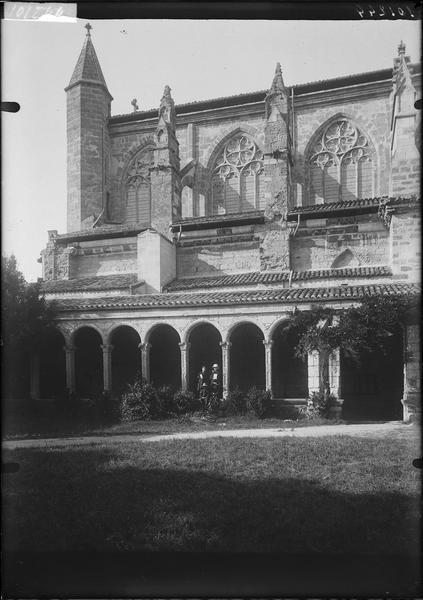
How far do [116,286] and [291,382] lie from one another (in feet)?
23.9

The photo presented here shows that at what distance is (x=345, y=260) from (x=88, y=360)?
1027 cm

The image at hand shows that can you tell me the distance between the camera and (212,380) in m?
14.8

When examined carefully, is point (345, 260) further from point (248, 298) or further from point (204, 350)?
point (204, 350)

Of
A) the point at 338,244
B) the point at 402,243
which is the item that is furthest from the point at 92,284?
the point at 402,243

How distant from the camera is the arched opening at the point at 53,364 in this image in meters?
15.4

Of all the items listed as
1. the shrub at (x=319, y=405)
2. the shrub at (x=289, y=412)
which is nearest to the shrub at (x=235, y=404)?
the shrub at (x=289, y=412)

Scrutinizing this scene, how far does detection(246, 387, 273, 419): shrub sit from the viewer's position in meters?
13.7

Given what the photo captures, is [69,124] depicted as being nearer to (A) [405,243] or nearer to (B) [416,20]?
(A) [405,243]

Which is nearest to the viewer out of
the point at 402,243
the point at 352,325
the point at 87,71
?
the point at 352,325

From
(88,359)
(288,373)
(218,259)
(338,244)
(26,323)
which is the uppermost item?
(338,244)

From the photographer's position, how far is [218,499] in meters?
6.22

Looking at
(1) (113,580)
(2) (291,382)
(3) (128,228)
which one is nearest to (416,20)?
(1) (113,580)

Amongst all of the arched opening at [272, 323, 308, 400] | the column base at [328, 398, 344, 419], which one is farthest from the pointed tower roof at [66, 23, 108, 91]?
the column base at [328, 398, 344, 419]

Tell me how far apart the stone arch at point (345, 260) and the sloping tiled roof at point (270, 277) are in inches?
17.1
